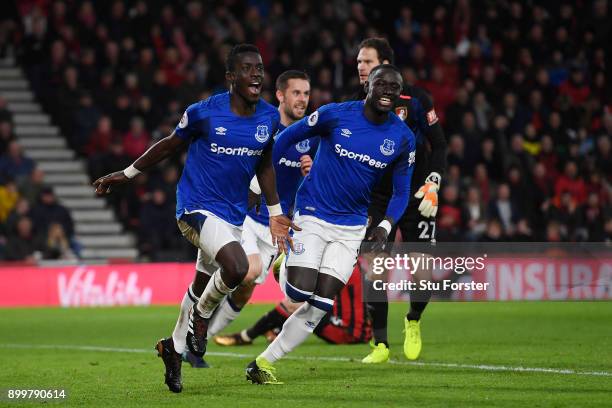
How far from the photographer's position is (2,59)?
2189 centimetres

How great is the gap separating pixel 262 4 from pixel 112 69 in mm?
4045

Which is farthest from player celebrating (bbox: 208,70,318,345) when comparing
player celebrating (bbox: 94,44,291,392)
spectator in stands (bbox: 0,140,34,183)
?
spectator in stands (bbox: 0,140,34,183)

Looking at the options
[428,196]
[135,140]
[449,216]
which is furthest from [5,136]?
[428,196]

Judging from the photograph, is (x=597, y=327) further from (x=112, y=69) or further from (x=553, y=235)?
(x=112, y=69)

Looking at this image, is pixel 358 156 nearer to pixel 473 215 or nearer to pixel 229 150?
pixel 229 150

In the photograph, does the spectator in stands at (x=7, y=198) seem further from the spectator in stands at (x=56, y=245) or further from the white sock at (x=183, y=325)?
the white sock at (x=183, y=325)

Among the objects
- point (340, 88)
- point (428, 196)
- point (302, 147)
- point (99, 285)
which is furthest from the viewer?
point (340, 88)

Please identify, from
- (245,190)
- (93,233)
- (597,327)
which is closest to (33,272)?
(93,233)

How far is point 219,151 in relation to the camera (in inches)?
326

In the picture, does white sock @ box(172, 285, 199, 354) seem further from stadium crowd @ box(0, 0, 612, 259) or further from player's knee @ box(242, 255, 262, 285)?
Answer: stadium crowd @ box(0, 0, 612, 259)

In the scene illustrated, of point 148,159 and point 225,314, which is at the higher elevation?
point 148,159

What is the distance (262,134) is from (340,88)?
13092 mm

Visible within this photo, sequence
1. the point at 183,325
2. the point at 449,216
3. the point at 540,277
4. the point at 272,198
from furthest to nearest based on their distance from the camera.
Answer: the point at 449,216 < the point at 540,277 < the point at 272,198 < the point at 183,325

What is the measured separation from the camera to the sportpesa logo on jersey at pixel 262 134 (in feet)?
27.3
